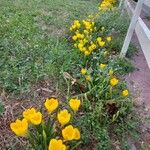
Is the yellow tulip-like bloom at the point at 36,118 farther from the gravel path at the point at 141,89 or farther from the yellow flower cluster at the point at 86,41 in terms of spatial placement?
the yellow flower cluster at the point at 86,41

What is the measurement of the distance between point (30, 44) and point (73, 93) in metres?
1.57

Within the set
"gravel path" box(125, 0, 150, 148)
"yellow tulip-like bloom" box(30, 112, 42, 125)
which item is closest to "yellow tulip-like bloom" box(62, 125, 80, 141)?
"yellow tulip-like bloom" box(30, 112, 42, 125)

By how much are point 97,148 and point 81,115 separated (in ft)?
1.64

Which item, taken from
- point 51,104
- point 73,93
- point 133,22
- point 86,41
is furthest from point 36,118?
point 133,22

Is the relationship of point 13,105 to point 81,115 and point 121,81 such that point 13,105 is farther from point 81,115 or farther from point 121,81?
point 121,81

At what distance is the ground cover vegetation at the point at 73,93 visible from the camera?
2.74 m

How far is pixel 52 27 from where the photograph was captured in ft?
21.1

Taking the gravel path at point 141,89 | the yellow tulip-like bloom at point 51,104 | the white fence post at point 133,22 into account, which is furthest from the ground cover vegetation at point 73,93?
the white fence post at point 133,22

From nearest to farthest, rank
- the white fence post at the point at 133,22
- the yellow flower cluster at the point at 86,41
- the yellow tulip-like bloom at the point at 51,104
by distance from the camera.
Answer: the yellow tulip-like bloom at the point at 51,104 → the yellow flower cluster at the point at 86,41 → the white fence post at the point at 133,22

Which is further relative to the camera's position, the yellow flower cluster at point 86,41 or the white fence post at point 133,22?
the white fence post at point 133,22

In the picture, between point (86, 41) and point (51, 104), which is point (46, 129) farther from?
point (86, 41)

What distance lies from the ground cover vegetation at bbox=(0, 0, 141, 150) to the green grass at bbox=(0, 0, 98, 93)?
0.01 m

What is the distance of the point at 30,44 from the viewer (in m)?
5.08

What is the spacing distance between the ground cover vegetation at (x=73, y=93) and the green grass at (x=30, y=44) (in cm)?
1
